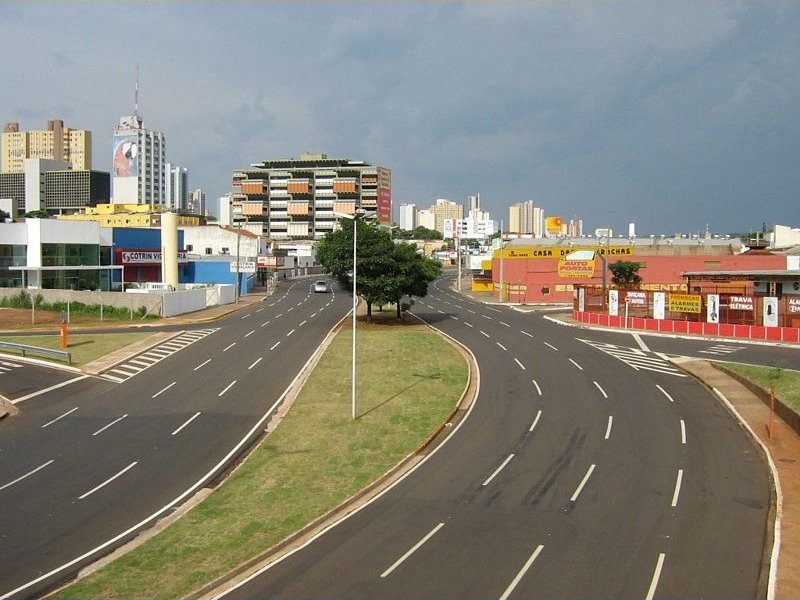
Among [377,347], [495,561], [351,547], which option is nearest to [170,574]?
[351,547]

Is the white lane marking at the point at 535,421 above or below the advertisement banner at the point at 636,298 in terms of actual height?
below

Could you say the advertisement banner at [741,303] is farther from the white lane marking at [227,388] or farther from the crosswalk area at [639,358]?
the white lane marking at [227,388]

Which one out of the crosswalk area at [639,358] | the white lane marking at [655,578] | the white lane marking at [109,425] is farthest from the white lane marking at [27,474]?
the crosswalk area at [639,358]

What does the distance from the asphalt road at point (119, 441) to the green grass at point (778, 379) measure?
20455mm

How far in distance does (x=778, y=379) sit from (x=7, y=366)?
3829 centimetres

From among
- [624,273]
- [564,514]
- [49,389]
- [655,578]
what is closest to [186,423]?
[49,389]

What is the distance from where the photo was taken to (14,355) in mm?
44031

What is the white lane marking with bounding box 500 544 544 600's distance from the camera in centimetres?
1457

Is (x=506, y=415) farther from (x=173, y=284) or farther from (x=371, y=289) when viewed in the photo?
(x=173, y=284)

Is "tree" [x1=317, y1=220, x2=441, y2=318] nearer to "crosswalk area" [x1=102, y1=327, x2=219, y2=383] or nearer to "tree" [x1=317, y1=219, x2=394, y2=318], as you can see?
"tree" [x1=317, y1=219, x2=394, y2=318]

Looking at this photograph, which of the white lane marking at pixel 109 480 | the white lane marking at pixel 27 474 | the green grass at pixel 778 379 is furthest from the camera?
the green grass at pixel 778 379

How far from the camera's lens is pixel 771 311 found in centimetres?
5006

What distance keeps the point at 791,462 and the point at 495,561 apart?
40.4 feet

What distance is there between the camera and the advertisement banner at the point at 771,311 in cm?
4986
